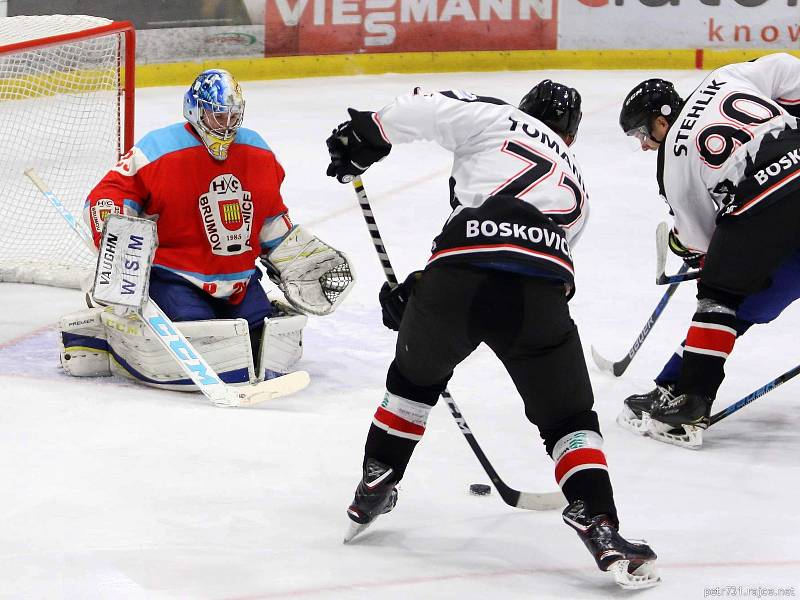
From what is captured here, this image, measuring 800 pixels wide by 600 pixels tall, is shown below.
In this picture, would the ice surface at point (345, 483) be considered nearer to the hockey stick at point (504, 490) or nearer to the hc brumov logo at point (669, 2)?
the hockey stick at point (504, 490)

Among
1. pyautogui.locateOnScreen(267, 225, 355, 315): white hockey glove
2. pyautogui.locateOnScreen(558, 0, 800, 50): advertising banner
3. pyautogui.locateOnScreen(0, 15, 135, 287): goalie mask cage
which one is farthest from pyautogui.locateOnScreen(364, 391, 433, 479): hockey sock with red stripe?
pyautogui.locateOnScreen(558, 0, 800, 50): advertising banner

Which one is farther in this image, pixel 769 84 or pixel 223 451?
pixel 769 84

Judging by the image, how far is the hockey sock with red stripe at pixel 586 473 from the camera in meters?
2.34

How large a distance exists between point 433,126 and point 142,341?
4.36 ft

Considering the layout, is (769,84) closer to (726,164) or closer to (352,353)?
(726,164)

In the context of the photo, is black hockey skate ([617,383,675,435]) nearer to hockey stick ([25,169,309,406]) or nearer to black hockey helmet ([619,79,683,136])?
black hockey helmet ([619,79,683,136])

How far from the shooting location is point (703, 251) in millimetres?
3303

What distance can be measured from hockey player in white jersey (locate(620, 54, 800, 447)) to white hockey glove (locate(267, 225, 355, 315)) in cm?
99

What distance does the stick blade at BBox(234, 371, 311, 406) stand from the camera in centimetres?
337

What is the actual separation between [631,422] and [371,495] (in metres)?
1.09

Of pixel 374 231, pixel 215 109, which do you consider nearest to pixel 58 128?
pixel 215 109

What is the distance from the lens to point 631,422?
133 inches

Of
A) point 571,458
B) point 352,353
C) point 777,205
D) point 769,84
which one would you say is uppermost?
point 769,84

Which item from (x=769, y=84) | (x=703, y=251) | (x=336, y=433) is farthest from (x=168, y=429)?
(x=769, y=84)
